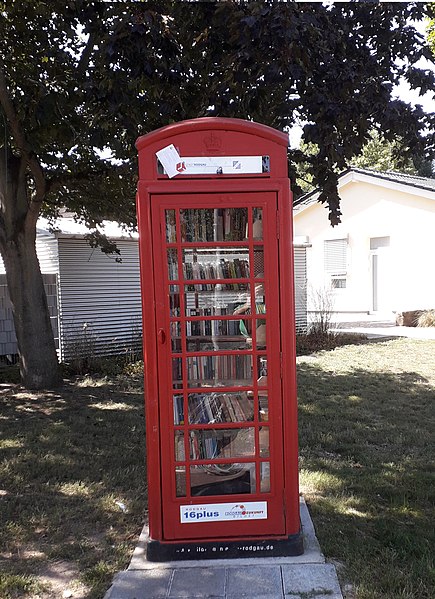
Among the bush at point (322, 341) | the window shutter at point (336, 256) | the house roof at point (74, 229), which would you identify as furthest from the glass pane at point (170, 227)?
the window shutter at point (336, 256)

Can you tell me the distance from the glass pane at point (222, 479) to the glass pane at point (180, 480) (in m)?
0.08

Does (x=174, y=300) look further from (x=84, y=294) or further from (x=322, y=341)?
(x=322, y=341)

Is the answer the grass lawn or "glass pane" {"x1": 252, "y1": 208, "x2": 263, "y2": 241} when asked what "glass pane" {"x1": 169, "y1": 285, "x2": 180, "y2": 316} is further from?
the grass lawn

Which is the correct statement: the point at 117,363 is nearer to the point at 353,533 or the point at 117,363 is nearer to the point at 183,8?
the point at 183,8

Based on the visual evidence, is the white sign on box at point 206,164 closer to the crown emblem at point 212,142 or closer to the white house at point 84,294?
the crown emblem at point 212,142

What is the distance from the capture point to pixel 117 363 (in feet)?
36.7

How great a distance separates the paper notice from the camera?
3.40 metres

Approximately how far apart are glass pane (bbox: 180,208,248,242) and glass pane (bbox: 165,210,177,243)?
0.06 metres

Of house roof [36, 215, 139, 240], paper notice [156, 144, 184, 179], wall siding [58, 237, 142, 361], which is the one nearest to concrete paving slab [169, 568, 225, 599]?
paper notice [156, 144, 184, 179]

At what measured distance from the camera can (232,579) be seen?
333 centimetres

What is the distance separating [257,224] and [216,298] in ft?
1.87

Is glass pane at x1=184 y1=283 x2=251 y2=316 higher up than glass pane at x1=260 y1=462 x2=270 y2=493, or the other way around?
glass pane at x1=184 y1=283 x2=251 y2=316

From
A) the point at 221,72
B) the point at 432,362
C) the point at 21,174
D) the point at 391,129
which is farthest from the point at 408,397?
the point at 21,174

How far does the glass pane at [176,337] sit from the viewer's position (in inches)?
140
